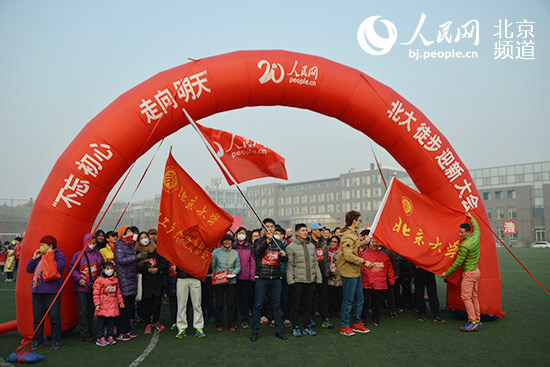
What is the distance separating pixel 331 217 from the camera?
98.2 m

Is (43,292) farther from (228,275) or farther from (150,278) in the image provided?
(228,275)

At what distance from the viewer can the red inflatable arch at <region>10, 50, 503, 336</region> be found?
22.8 ft

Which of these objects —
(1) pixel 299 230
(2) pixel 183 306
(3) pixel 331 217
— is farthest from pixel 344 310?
(3) pixel 331 217

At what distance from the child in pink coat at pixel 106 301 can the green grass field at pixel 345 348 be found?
0.23m

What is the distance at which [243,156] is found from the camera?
7.82 m

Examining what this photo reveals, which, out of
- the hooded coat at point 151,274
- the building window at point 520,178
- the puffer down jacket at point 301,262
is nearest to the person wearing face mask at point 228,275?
the hooded coat at point 151,274

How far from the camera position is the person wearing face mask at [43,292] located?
6.50 meters

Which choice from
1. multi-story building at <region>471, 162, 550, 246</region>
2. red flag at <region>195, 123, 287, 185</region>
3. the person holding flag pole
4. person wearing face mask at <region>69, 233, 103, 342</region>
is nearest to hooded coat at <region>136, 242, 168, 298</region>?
person wearing face mask at <region>69, 233, 103, 342</region>

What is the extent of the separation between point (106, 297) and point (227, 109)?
3.76m

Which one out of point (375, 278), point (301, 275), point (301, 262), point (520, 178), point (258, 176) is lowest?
point (375, 278)

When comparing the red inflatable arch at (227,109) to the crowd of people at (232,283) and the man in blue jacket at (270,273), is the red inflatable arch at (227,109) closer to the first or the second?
the crowd of people at (232,283)

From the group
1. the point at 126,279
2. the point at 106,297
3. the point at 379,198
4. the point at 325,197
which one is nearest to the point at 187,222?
the point at 126,279

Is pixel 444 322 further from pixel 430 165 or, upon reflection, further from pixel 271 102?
pixel 271 102

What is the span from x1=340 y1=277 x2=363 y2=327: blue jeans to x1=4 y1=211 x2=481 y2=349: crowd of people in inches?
0.6
